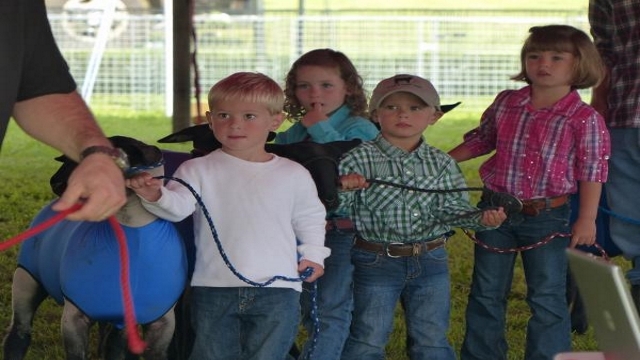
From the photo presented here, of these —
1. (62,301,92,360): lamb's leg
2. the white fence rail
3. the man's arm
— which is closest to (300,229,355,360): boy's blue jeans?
(62,301,92,360): lamb's leg

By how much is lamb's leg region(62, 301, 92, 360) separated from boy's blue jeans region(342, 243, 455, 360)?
1065 mm

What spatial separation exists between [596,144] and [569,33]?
0.47 m

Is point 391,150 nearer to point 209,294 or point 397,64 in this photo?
point 209,294

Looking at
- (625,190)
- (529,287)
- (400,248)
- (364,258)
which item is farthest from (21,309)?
(625,190)

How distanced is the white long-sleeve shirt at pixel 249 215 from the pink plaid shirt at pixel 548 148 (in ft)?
3.27

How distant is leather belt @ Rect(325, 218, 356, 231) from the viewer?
5.02 metres

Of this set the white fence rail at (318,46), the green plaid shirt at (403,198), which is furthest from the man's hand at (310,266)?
the white fence rail at (318,46)

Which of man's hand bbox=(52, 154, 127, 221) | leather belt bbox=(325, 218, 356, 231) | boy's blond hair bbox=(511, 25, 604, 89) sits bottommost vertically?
leather belt bbox=(325, 218, 356, 231)

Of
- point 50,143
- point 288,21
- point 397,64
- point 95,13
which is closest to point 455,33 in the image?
point 397,64

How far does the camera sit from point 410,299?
4855 millimetres

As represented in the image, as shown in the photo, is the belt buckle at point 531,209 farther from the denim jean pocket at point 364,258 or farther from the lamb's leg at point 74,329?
the lamb's leg at point 74,329

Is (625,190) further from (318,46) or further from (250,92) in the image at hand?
(318,46)

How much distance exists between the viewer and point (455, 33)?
20.8 meters

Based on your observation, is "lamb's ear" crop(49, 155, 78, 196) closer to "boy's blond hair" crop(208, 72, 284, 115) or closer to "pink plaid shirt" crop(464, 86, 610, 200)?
"boy's blond hair" crop(208, 72, 284, 115)
